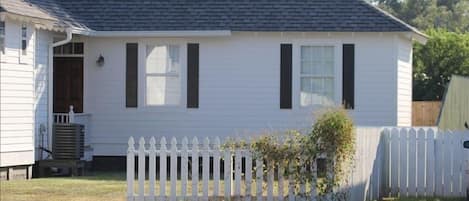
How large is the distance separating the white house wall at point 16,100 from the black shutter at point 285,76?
231 inches

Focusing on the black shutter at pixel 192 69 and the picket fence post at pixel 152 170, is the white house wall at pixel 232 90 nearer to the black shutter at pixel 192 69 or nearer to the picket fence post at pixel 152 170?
the black shutter at pixel 192 69

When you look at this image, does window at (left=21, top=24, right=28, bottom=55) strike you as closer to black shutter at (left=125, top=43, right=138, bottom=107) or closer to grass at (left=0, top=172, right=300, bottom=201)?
grass at (left=0, top=172, right=300, bottom=201)

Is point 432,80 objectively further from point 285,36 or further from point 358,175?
point 358,175

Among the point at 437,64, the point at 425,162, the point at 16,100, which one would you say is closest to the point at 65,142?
the point at 16,100

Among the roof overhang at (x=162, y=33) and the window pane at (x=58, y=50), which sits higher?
the roof overhang at (x=162, y=33)

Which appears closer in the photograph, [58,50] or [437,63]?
[58,50]

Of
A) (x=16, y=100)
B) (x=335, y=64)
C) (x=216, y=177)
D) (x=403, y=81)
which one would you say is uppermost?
(x=335, y=64)

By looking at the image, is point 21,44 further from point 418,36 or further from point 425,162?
point 418,36

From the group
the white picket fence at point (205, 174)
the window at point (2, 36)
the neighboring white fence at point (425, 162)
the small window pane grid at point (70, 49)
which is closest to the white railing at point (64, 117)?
the small window pane grid at point (70, 49)

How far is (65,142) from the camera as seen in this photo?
23984 millimetres

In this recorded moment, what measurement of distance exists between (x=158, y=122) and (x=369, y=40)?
531 cm

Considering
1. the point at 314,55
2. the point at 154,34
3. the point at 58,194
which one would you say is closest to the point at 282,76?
the point at 314,55

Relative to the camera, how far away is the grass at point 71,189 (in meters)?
17.3

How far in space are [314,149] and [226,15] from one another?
10516 mm
